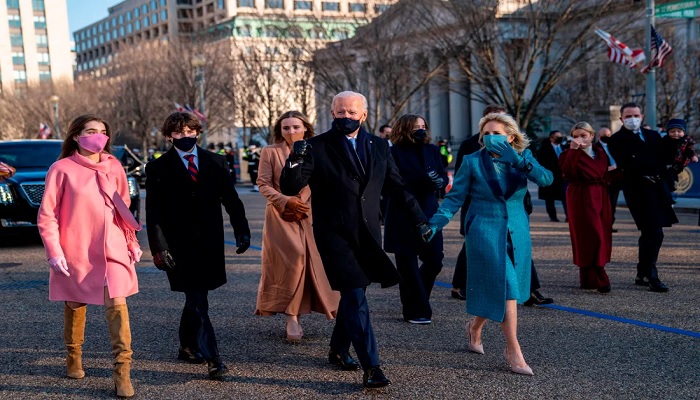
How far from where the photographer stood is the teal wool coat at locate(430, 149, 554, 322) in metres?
5.32

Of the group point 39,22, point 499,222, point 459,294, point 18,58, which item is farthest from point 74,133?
point 39,22

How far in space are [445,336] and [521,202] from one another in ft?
4.53

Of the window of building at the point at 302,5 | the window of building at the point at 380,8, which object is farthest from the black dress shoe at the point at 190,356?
the window of building at the point at 302,5

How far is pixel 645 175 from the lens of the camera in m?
8.18

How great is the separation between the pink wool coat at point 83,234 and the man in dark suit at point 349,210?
3.78ft

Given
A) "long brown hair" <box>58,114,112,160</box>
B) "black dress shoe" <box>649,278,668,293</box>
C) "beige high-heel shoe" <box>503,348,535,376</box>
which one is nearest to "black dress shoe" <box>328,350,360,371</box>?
"beige high-heel shoe" <box>503,348,535,376</box>

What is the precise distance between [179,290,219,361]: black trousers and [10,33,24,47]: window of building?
423ft

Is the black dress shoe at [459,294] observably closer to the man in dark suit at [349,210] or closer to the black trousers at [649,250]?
the black trousers at [649,250]

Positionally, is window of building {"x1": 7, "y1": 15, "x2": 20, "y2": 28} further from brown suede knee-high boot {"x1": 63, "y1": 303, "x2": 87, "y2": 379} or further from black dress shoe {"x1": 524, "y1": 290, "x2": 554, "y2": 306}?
brown suede knee-high boot {"x1": 63, "y1": 303, "x2": 87, "y2": 379}

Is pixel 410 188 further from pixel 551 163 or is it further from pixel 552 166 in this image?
pixel 551 163

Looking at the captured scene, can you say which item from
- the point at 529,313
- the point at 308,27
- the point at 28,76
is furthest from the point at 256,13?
the point at 28,76

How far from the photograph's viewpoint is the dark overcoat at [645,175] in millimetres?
8133

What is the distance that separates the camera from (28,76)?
401ft

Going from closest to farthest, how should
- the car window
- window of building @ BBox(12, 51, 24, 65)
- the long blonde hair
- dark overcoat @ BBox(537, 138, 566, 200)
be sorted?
the long blonde hair → dark overcoat @ BBox(537, 138, 566, 200) → the car window → window of building @ BBox(12, 51, 24, 65)
